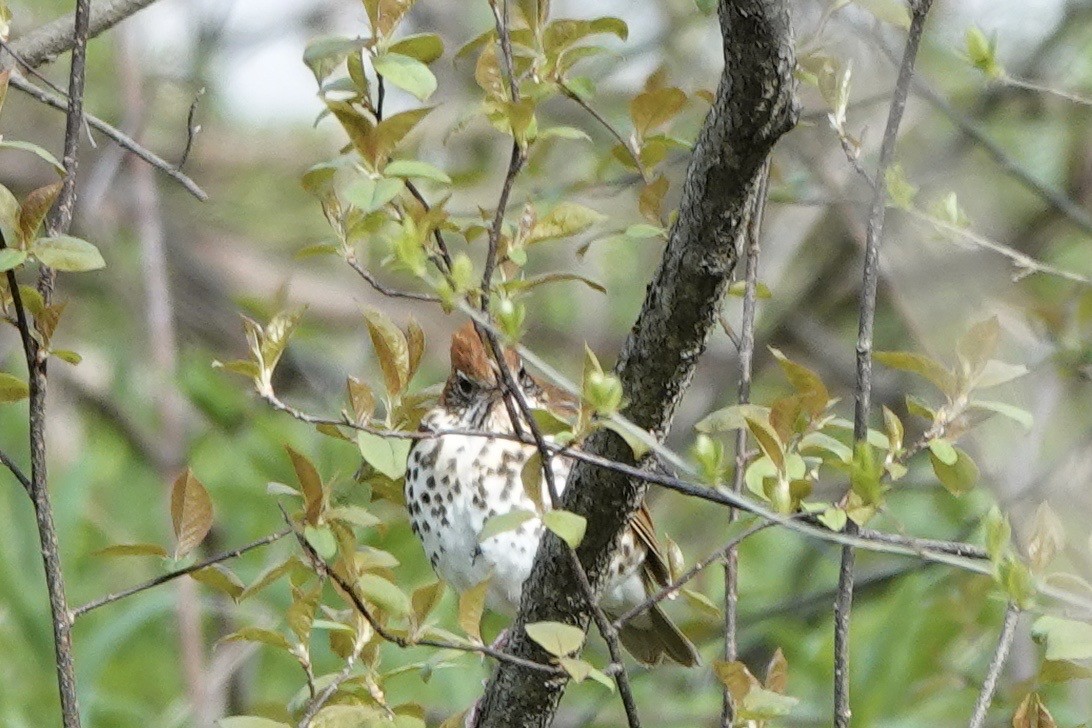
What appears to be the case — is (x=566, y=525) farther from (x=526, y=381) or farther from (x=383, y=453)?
(x=526, y=381)

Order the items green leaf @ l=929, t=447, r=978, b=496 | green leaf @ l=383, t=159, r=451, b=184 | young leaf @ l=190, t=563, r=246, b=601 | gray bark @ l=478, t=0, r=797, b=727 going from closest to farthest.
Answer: gray bark @ l=478, t=0, r=797, b=727
green leaf @ l=383, t=159, r=451, b=184
green leaf @ l=929, t=447, r=978, b=496
young leaf @ l=190, t=563, r=246, b=601

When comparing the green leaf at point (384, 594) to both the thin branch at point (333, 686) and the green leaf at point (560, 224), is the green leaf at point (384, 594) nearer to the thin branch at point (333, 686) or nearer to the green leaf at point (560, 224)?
the thin branch at point (333, 686)

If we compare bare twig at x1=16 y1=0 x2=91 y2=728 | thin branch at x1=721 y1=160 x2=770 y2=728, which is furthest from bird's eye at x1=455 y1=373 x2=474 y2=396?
bare twig at x1=16 y1=0 x2=91 y2=728

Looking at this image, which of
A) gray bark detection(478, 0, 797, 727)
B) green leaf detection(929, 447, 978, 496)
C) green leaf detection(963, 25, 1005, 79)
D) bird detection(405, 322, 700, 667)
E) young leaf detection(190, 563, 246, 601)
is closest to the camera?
gray bark detection(478, 0, 797, 727)

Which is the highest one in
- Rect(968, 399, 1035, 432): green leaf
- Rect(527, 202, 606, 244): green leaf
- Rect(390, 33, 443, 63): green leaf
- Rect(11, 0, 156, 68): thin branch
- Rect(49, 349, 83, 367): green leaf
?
Rect(390, 33, 443, 63): green leaf

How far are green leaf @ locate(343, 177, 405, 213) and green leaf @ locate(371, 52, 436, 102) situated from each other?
73 millimetres

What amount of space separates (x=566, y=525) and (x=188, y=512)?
420 mm

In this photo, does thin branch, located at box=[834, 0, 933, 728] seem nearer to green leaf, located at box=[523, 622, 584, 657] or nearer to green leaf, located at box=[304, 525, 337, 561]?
green leaf, located at box=[523, 622, 584, 657]

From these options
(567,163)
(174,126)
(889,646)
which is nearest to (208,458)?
(174,126)

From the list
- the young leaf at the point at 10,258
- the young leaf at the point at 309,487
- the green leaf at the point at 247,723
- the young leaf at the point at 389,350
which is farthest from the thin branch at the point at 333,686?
the young leaf at the point at 10,258

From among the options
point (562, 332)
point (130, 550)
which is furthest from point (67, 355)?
point (562, 332)

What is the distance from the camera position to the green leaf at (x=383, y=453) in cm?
140

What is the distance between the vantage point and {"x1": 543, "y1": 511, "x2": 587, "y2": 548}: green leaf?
1310mm

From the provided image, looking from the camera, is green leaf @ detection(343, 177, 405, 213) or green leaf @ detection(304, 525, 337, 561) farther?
green leaf @ detection(304, 525, 337, 561)
